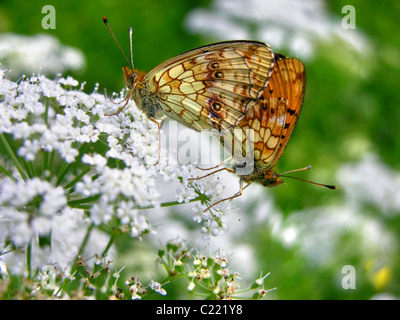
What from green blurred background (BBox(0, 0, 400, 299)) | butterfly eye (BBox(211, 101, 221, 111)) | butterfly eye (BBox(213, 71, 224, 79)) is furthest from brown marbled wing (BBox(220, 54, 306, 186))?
green blurred background (BBox(0, 0, 400, 299))

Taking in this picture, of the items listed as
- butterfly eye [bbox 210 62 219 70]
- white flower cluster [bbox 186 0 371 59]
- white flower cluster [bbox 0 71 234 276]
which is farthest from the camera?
white flower cluster [bbox 186 0 371 59]

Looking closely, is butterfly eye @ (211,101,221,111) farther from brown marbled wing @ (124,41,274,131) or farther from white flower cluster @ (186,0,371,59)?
white flower cluster @ (186,0,371,59)

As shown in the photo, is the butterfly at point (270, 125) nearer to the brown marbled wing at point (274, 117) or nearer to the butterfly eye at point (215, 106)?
the brown marbled wing at point (274, 117)

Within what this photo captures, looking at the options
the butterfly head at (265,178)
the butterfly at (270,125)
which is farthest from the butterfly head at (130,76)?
the butterfly head at (265,178)

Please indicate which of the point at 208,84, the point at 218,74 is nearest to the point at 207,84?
the point at 208,84

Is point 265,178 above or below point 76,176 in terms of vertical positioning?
above

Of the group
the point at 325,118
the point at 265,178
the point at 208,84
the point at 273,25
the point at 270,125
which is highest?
the point at 273,25

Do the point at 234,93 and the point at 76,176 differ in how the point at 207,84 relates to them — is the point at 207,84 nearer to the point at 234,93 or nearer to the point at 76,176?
the point at 234,93
